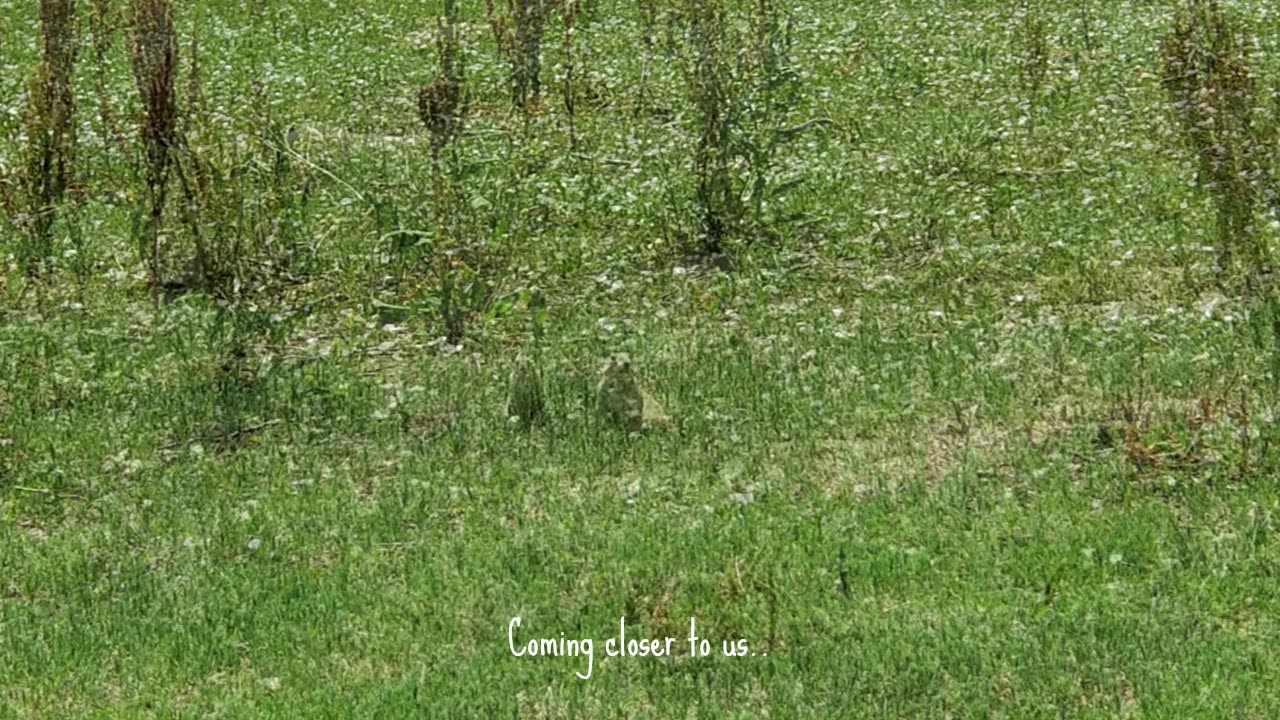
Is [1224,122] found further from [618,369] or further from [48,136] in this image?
[48,136]

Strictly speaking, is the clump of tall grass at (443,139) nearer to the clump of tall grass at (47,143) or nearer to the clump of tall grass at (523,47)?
the clump of tall grass at (523,47)

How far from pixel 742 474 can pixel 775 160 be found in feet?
21.8

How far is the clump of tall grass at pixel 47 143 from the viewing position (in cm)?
1420

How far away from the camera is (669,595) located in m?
7.74

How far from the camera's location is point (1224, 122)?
46.8ft

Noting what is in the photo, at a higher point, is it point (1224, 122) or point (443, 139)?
point (443, 139)

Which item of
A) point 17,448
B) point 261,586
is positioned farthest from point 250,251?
point 261,586

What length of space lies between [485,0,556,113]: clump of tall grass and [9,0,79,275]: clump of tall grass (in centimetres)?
428

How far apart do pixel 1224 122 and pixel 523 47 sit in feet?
22.9

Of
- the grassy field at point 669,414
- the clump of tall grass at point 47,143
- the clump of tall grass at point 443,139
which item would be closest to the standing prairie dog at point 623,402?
the grassy field at point 669,414

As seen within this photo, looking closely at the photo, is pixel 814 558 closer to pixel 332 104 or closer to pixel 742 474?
pixel 742 474

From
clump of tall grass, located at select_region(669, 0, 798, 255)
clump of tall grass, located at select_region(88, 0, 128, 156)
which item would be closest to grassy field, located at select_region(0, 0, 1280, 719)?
clump of tall grass, located at select_region(669, 0, 798, 255)

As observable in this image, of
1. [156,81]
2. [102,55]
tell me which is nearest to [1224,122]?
[156,81]

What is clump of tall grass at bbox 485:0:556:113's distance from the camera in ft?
57.8
